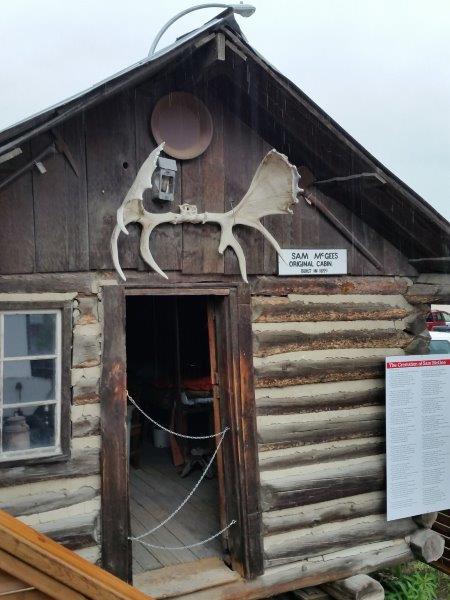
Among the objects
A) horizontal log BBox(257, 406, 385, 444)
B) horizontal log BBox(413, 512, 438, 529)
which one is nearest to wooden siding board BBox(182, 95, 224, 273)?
horizontal log BBox(257, 406, 385, 444)

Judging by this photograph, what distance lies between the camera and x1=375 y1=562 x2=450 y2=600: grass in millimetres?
6641

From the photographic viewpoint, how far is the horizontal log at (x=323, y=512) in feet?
19.0

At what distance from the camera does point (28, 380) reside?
4.75 metres

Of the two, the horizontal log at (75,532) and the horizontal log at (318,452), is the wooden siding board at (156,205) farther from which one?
the horizontal log at (75,532)

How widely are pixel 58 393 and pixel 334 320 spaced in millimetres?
2902

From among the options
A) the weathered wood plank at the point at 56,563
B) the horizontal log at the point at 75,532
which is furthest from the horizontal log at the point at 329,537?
the weathered wood plank at the point at 56,563

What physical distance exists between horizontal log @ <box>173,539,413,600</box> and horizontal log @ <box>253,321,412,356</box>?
6.99ft

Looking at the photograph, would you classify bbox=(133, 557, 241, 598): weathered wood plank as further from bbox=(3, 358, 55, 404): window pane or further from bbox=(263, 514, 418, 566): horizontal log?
bbox=(3, 358, 55, 404): window pane

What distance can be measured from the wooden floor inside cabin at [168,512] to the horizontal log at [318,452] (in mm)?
1107

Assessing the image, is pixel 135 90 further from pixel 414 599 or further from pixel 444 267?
pixel 414 599

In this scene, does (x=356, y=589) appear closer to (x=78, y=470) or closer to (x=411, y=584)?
(x=411, y=584)

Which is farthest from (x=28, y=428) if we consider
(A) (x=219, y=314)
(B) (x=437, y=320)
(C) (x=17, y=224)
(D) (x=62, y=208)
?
(B) (x=437, y=320)

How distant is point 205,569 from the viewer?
5.63 meters

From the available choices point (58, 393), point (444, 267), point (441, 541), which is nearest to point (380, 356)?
point (444, 267)
